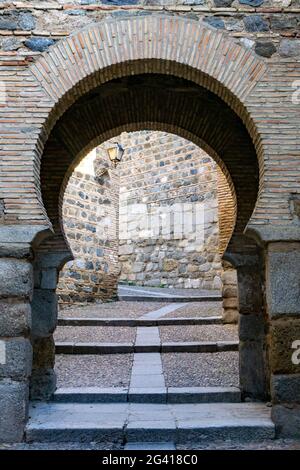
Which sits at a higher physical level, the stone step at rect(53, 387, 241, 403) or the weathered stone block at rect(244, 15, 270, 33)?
the weathered stone block at rect(244, 15, 270, 33)

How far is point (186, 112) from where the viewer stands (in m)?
5.17

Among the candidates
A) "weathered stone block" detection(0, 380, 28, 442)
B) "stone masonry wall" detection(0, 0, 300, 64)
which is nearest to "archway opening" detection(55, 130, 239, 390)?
"weathered stone block" detection(0, 380, 28, 442)

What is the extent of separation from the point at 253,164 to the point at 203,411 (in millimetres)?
2450

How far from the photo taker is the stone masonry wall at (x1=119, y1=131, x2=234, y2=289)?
45.7ft

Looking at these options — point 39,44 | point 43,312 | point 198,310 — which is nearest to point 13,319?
point 43,312

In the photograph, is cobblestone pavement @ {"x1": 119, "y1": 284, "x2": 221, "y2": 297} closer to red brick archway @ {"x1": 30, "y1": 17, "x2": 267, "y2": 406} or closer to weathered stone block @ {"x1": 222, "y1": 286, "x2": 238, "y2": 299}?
weathered stone block @ {"x1": 222, "y1": 286, "x2": 238, "y2": 299}

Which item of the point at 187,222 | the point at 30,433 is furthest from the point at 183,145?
the point at 30,433

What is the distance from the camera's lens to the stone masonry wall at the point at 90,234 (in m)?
10.5

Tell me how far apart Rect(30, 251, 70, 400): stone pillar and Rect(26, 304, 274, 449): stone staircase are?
205mm

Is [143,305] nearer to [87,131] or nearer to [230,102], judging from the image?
[87,131]

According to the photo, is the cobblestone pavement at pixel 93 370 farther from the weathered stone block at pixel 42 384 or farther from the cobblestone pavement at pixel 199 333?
the cobblestone pavement at pixel 199 333

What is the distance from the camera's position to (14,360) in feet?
11.5

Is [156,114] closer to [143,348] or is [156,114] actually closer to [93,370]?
[93,370]

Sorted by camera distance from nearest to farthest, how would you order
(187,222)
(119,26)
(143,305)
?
(119,26) < (143,305) < (187,222)
